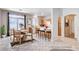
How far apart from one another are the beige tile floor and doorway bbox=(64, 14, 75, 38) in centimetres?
11

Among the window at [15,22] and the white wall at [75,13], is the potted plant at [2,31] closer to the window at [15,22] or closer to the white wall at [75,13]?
the window at [15,22]

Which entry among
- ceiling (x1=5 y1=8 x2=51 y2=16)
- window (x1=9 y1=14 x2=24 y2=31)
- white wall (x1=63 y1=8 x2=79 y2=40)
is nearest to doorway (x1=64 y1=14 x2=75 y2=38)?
white wall (x1=63 y1=8 x2=79 y2=40)

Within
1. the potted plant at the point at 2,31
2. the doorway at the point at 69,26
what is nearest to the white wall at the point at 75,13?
the doorway at the point at 69,26

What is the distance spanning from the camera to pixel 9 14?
335 centimetres

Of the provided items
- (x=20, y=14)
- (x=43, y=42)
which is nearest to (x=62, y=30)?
(x=43, y=42)

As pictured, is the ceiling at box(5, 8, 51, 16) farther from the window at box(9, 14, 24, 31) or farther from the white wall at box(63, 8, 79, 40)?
the white wall at box(63, 8, 79, 40)

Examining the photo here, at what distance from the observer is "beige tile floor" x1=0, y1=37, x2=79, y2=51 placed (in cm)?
334

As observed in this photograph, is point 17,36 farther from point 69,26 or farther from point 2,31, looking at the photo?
point 69,26

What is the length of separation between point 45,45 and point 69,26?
688mm

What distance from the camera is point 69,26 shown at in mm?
3371

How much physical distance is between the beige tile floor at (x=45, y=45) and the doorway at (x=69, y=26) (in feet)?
0.37

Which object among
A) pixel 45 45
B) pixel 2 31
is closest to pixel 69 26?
pixel 45 45
